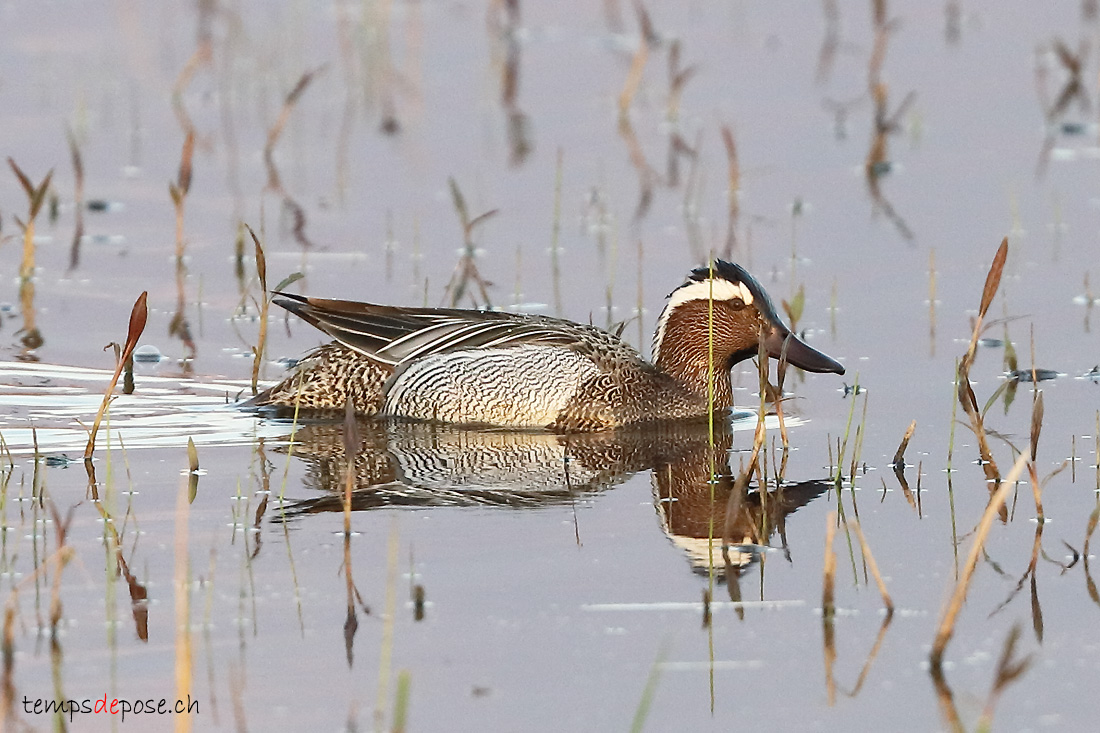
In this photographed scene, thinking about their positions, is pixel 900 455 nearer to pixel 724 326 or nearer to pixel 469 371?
pixel 724 326

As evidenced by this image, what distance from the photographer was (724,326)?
870 centimetres

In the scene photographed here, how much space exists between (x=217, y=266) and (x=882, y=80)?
6.72 metres

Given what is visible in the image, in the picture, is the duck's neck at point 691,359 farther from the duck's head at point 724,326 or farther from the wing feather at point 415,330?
the wing feather at point 415,330

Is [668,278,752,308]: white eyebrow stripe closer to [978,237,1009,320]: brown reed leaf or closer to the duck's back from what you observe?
the duck's back

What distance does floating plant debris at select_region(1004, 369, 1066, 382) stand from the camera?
8.78 meters

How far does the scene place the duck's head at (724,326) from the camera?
852 centimetres

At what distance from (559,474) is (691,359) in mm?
1549

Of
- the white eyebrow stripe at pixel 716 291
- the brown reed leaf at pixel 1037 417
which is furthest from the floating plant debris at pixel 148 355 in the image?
the brown reed leaf at pixel 1037 417

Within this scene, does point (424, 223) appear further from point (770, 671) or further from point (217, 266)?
point (770, 671)

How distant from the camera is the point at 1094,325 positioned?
9711 millimetres

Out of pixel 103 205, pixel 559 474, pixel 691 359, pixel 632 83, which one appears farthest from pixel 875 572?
pixel 632 83

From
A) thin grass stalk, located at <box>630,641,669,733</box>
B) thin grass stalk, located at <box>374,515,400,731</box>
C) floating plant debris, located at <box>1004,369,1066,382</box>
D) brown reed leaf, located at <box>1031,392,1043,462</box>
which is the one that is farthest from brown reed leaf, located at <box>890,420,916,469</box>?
thin grass stalk, located at <box>630,641,669,733</box>

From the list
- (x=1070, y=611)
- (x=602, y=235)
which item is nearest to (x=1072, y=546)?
(x=1070, y=611)

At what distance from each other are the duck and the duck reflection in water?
0.09m
